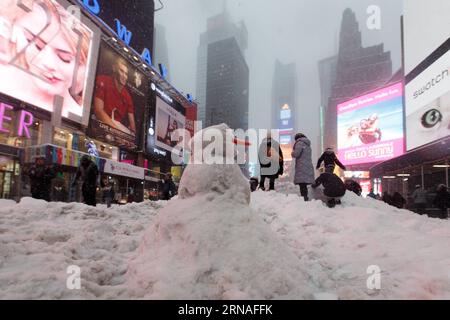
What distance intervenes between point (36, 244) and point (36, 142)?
20827 mm

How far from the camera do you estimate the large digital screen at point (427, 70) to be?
18719 mm

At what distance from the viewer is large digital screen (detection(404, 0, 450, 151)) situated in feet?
61.4

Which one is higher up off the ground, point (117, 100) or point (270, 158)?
point (117, 100)

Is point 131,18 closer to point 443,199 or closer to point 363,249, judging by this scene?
point 443,199

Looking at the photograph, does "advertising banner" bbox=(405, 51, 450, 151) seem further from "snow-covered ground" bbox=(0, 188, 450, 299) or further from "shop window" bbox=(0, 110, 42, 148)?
"shop window" bbox=(0, 110, 42, 148)

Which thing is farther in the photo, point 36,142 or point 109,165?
point 109,165

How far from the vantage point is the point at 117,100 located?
31.4 meters

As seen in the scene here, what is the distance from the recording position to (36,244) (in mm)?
4316

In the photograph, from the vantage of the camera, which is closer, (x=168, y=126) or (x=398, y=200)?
(x=398, y=200)

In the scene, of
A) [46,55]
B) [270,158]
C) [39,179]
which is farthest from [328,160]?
[46,55]

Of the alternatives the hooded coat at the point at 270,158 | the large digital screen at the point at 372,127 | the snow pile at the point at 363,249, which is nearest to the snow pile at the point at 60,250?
the snow pile at the point at 363,249

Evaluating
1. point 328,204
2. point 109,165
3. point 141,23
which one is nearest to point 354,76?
point 141,23

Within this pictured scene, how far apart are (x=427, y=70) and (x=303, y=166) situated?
17.2 meters

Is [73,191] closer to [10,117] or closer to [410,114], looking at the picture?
[10,117]
